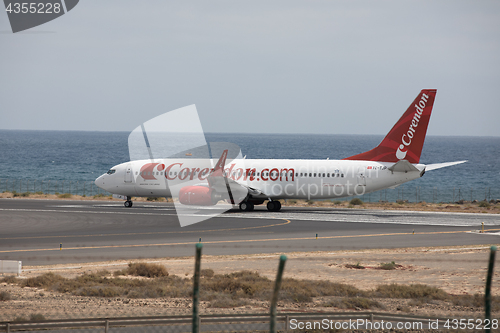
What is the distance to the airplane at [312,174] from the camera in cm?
4081

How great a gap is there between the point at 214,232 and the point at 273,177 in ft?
41.2

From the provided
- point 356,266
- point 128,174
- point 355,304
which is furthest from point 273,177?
point 355,304

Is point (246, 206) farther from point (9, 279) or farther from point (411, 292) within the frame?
point (411, 292)

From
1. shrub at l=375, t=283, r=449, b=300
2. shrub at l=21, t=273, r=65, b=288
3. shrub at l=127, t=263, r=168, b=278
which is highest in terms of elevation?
shrub at l=21, t=273, r=65, b=288

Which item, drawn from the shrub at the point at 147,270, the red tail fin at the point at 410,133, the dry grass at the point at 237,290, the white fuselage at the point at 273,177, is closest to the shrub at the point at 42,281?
the dry grass at the point at 237,290

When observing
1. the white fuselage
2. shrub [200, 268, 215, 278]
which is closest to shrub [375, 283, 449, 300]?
shrub [200, 268, 215, 278]

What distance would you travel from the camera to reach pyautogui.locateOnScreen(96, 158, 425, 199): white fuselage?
134 feet

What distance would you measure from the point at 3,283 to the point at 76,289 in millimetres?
2716

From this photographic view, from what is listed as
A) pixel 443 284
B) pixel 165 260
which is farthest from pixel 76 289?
pixel 443 284

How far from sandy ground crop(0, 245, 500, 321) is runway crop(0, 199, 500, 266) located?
1.59 meters

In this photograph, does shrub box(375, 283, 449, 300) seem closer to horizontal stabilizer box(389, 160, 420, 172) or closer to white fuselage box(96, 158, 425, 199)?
horizontal stabilizer box(389, 160, 420, 172)

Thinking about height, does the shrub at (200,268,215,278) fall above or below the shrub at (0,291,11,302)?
below

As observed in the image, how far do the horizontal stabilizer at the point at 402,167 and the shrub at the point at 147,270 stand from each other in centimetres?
2411

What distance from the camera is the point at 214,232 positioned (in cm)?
3142
